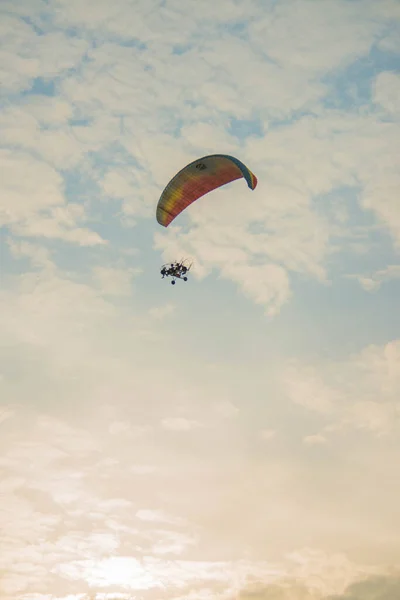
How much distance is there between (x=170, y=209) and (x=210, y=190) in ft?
14.7

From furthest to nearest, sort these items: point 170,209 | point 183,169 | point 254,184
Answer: point 170,209
point 183,169
point 254,184

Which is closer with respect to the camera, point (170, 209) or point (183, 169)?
point (183, 169)

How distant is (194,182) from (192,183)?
0.24 meters

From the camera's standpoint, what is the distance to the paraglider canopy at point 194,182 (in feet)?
212

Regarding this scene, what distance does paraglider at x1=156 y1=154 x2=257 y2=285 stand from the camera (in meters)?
64.8

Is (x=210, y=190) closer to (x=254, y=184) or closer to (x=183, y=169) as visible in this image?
(x=183, y=169)

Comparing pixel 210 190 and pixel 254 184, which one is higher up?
pixel 210 190

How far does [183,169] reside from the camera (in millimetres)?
66688

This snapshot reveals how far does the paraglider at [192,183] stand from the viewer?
2552 inches

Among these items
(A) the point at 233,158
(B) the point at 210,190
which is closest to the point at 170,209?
(B) the point at 210,190

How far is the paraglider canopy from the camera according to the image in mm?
64750

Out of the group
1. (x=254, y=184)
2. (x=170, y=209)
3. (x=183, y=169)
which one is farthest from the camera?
(x=170, y=209)

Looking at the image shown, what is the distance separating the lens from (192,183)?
68.4 meters

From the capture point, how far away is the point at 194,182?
→ 68.3 m
